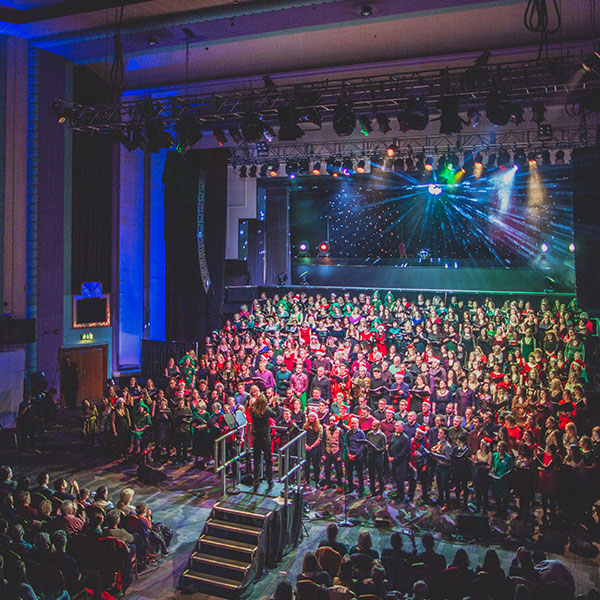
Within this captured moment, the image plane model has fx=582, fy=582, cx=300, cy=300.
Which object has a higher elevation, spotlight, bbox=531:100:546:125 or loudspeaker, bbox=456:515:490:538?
spotlight, bbox=531:100:546:125

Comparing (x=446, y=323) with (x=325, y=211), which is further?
(x=325, y=211)

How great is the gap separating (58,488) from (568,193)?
1938 cm

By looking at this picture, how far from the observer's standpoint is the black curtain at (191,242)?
57.4 feet

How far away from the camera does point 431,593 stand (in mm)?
5852

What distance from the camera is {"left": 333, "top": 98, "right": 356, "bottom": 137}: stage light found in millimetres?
10695

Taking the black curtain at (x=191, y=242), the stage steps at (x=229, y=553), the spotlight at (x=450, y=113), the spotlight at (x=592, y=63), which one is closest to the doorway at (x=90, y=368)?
the black curtain at (x=191, y=242)

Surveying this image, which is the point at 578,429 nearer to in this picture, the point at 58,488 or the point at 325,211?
the point at 58,488

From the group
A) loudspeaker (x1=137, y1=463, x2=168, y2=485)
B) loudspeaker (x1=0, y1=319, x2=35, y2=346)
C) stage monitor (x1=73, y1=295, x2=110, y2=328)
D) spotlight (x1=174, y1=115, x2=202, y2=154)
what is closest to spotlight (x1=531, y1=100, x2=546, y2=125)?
spotlight (x1=174, y1=115, x2=202, y2=154)

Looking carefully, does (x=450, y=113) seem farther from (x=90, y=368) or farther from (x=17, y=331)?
(x=90, y=368)

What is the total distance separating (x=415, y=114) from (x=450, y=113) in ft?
2.06

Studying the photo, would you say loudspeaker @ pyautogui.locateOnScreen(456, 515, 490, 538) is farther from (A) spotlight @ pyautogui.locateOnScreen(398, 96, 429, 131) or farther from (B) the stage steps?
(A) spotlight @ pyautogui.locateOnScreen(398, 96, 429, 131)

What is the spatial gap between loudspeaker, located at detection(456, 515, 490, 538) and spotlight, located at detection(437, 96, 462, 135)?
6442 mm

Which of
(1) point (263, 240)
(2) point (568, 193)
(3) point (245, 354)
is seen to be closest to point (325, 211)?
(1) point (263, 240)

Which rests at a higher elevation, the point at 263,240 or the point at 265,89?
the point at 265,89
